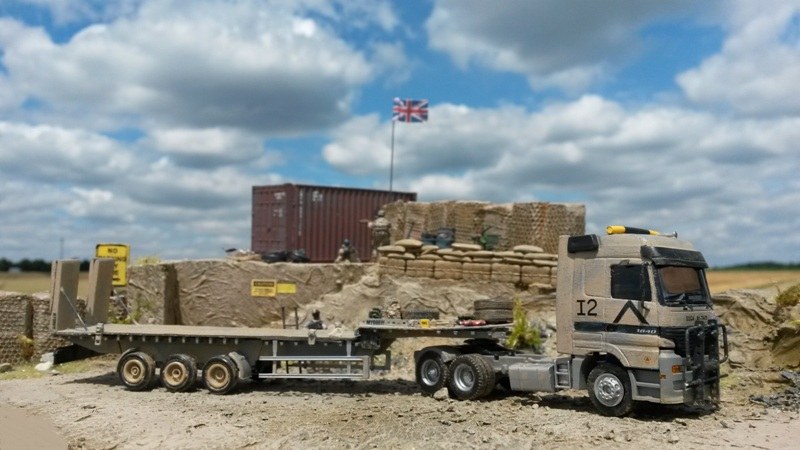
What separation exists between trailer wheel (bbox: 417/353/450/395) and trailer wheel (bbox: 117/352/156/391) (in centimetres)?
507

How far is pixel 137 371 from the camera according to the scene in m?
14.0

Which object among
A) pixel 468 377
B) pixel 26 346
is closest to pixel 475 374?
pixel 468 377

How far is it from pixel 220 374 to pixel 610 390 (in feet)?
22.6

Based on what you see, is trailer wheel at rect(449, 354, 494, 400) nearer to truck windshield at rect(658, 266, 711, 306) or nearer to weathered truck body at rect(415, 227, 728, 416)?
weathered truck body at rect(415, 227, 728, 416)

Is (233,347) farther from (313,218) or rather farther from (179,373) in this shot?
(313,218)

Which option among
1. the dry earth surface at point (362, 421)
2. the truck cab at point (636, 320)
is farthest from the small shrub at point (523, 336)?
the truck cab at point (636, 320)

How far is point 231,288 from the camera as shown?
20.2 meters

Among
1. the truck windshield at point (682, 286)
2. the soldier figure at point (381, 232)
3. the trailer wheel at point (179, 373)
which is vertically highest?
the soldier figure at point (381, 232)

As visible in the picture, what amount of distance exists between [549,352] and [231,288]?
8.76 metres

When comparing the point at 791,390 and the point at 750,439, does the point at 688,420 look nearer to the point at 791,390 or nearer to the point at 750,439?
the point at 750,439

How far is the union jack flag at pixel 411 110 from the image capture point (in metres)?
23.2

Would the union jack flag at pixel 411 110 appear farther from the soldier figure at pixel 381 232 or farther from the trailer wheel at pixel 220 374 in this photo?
the trailer wheel at pixel 220 374

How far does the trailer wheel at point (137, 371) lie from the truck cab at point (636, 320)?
7578mm

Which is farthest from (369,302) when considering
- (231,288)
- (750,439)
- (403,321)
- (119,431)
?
(750,439)
